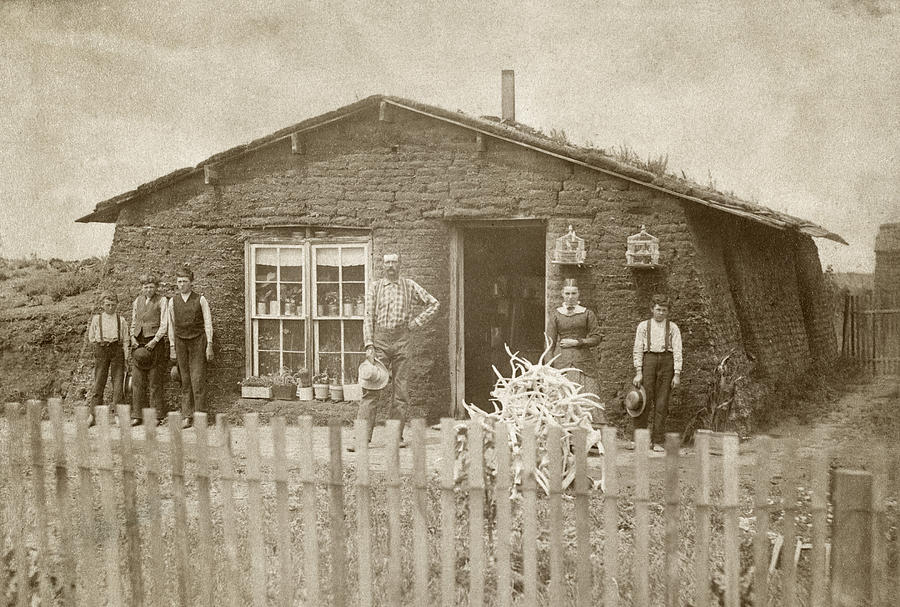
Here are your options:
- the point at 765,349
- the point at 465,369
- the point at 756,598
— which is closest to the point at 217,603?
the point at 756,598

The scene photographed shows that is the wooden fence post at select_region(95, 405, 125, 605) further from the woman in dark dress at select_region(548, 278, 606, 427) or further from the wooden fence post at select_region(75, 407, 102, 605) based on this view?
the woman in dark dress at select_region(548, 278, 606, 427)

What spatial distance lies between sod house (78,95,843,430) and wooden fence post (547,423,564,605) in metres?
5.40

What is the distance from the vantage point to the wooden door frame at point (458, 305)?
8969 millimetres

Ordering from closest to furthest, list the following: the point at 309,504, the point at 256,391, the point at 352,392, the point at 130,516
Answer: the point at 309,504
the point at 130,516
the point at 352,392
the point at 256,391

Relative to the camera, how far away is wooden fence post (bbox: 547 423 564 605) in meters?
2.90

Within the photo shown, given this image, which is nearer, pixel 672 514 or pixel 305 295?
pixel 672 514

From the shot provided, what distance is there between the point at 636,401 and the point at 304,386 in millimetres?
3682

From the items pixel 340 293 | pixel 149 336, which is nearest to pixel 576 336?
pixel 340 293

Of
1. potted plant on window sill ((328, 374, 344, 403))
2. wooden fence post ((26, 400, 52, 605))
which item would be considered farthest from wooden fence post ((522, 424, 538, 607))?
potted plant on window sill ((328, 374, 344, 403))

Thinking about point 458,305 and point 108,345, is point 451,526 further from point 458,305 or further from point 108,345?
point 108,345

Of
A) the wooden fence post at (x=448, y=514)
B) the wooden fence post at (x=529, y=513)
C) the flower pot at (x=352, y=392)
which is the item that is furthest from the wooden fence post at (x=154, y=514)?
the flower pot at (x=352, y=392)

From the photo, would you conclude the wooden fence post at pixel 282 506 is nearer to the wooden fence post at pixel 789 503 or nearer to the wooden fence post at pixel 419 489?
the wooden fence post at pixel 419 489

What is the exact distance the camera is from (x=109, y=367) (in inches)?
378

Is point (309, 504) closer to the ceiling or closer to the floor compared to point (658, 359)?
closer to the floor
